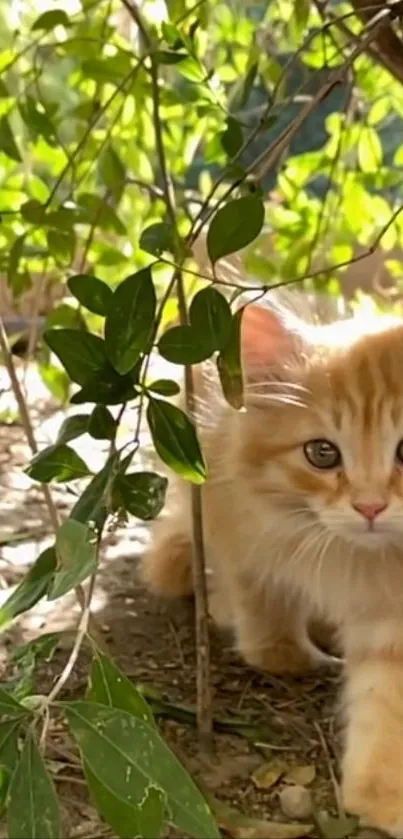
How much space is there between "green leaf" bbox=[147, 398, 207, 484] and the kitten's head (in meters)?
0.28

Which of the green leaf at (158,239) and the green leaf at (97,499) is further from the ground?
the green leaf at (158,239)

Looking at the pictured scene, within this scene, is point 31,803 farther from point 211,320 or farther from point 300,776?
point 300,776

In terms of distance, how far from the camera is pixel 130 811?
671 mm

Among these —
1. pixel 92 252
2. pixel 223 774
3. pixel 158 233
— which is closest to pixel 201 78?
pixel 158 233

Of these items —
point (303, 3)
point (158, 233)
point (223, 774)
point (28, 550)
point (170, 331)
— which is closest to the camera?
point (170, 331)

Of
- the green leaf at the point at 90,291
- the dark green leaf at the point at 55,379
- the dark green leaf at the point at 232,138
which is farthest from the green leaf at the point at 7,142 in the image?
the green leaf at the point at 90,291

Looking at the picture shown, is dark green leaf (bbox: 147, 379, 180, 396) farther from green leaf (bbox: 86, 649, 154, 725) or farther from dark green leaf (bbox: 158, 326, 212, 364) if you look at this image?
green leaf (bbox: 86, 649, 154, 725)

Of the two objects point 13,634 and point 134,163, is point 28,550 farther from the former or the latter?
point 134,163

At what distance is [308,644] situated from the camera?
132cm

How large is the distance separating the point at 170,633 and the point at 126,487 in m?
0.53

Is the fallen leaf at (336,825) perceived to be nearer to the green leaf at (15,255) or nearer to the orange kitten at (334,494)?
the orange kitten at (334,494)

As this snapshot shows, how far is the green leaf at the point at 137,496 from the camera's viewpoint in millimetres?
842

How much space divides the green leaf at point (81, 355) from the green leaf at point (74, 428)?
0.18 ft

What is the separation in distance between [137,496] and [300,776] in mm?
367
